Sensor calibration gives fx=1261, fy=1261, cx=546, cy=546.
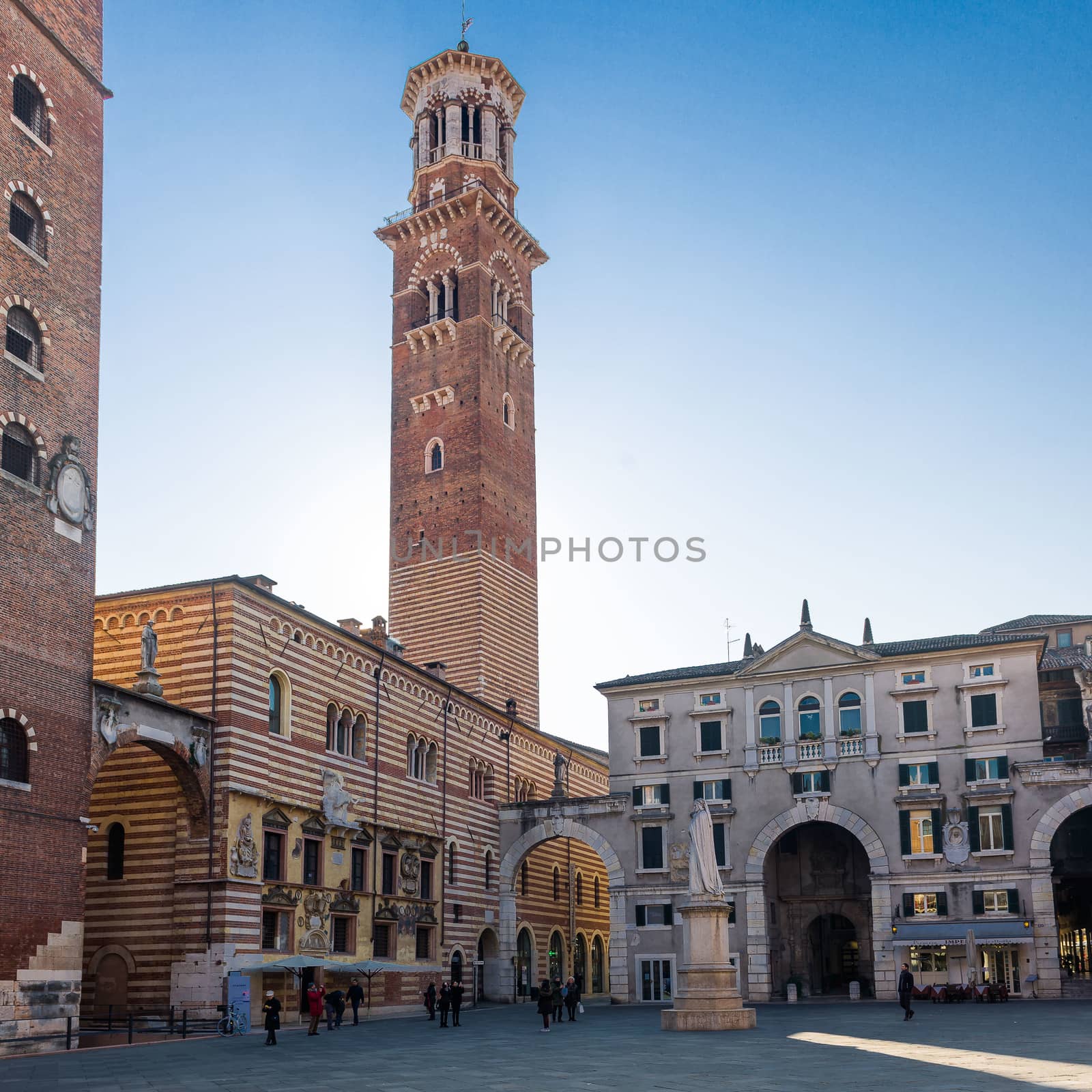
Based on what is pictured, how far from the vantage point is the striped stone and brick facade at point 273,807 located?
3466 centimetres

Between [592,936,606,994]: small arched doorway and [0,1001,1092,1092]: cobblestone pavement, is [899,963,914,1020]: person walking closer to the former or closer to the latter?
[0,1001,1092,1092]: cobblestone pavement

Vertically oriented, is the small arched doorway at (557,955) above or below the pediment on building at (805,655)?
below

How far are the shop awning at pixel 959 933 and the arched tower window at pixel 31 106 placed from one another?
38726 mm

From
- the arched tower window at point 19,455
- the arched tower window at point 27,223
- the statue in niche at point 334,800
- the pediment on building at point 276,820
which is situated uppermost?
the arched tower window at point 27,223

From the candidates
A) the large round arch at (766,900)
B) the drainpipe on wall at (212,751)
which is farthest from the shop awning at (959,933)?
the drainpipe on wall at (212,751)

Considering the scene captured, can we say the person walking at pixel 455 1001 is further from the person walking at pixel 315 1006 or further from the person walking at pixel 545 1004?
the person walking at pixel 315 1006

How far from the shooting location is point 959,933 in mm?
45781

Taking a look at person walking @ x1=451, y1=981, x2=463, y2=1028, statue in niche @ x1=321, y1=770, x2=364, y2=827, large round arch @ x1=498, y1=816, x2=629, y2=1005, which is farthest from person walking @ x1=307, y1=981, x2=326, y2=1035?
large round arch @ x1=498, y1=816, x2=629, y2=1005

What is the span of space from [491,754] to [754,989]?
14.3 meters

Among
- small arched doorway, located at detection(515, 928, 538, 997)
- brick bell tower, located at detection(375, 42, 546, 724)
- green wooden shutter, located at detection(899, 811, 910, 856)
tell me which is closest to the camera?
green wooden shutter, located at detection(899, 811, 910, 856)

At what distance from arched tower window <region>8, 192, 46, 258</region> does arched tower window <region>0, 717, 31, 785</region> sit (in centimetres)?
1186

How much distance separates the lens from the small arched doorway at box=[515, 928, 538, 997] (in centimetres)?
5394

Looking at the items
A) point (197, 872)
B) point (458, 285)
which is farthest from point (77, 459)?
point (458, 285)

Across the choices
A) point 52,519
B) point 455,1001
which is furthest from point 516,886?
point 52,519
